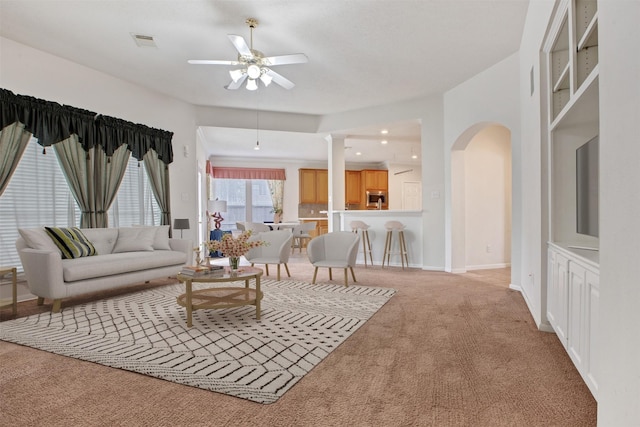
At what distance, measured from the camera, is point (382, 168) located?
478 inches

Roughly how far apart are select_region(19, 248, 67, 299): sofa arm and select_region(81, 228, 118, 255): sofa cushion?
33.4 inches

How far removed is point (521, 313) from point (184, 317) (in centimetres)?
327

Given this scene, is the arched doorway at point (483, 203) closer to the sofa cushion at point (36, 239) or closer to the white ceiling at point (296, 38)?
the white ceiling at point (296, 38)

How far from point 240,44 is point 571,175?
10.2 feet

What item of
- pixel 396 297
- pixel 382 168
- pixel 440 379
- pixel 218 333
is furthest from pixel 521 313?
pixel 382 168

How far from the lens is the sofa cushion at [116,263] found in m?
3.80

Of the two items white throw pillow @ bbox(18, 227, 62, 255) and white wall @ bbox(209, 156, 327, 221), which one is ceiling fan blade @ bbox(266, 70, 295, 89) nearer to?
white throw pillow @ bbox(18, 227, 62, 255)

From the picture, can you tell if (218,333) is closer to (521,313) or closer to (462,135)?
(521,313)

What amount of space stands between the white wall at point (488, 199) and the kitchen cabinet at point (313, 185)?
220 inches

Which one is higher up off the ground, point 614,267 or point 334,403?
point 614,267

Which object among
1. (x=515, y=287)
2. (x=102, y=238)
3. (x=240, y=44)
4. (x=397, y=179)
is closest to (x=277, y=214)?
(x=397, y=179)

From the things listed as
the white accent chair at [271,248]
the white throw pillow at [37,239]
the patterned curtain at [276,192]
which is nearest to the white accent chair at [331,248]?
the white accent chair at [271,248]

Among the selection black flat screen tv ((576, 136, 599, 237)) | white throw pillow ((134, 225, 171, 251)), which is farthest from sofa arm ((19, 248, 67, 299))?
black flat screen tv ((576, 136, 599, 237))

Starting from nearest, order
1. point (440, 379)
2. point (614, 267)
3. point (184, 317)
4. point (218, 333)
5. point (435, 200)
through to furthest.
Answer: point (614, 267)
point (440, 379)
point (218, 333)
point (184, 317)
point (435, 200)
